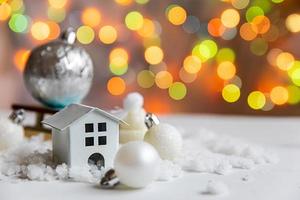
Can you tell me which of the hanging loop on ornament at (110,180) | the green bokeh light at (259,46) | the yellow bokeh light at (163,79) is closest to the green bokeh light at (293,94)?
the green bokeh light at (259,46)

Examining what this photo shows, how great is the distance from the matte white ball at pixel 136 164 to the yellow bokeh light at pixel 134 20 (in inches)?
42.2

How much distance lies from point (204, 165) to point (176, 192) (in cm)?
17

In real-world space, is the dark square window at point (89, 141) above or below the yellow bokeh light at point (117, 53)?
below

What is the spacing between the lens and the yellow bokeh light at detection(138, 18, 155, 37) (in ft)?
6.47

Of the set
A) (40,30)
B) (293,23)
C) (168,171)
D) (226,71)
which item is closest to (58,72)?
(168,171)

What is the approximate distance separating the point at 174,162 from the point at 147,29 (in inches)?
36.0

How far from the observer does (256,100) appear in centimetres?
198

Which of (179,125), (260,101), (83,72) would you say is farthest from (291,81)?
(83,72)

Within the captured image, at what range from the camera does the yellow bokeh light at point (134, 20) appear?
1.97 meters

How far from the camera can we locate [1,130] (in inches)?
47.3

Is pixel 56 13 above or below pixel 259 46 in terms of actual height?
above

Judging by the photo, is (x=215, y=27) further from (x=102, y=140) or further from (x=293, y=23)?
(x=102, y=140)

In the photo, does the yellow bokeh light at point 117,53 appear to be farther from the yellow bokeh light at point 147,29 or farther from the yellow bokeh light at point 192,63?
the yellow bokeh light at point 192,63

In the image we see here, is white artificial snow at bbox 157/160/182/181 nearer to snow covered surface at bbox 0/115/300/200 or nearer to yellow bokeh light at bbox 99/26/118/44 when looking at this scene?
snow covered surface at bbox 0/115/300/200
